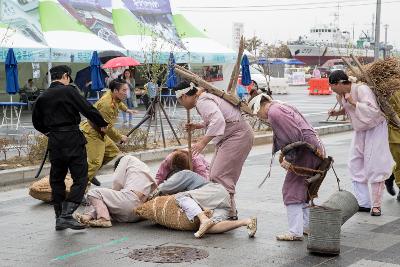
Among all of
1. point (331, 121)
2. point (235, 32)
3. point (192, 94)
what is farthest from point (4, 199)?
point (235, 32)

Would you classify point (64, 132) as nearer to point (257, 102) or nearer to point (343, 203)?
point (257, 102)

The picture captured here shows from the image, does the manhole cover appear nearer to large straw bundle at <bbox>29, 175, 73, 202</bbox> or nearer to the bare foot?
the bare foot

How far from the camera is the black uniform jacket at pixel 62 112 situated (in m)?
7.21

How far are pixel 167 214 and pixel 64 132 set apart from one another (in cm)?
141

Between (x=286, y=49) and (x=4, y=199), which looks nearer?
(x=4, y=199)

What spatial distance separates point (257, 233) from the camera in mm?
7113

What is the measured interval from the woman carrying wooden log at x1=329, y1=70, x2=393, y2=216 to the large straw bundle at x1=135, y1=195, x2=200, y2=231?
2257 millimetres

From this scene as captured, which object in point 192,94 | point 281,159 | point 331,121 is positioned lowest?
point 331,121

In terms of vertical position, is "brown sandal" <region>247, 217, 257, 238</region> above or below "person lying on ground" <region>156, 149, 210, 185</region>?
below

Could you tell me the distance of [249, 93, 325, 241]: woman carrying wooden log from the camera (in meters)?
6.54

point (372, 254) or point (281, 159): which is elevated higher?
point (281, 159)

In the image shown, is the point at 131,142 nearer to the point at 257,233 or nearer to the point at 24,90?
the point at 257,233

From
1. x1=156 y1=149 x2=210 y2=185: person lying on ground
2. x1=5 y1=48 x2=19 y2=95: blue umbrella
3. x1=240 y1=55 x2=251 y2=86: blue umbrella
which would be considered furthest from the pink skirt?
x1=240 y1=55 x2=251 y2=86: blue umbrella

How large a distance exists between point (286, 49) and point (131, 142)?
89.9 m
